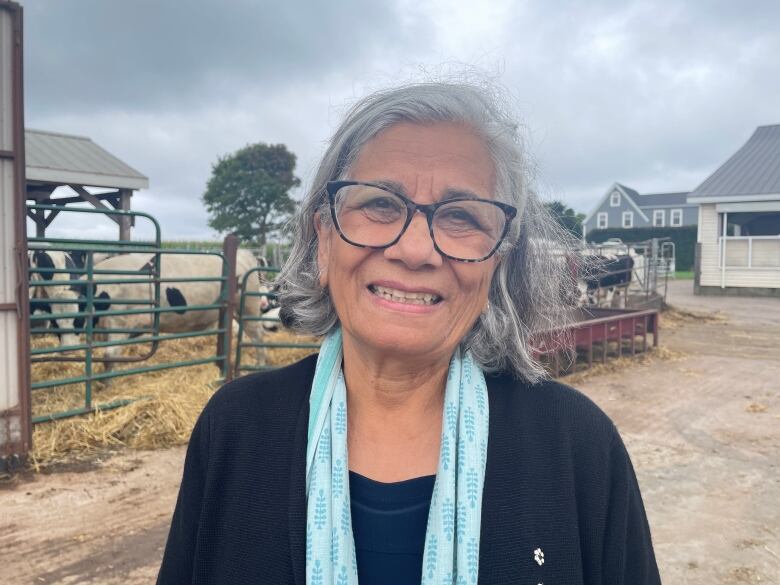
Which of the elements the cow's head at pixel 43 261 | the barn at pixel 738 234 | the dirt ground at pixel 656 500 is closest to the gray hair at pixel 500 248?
the dirt ground at pixel 656 500

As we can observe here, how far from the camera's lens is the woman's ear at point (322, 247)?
1.63 meters

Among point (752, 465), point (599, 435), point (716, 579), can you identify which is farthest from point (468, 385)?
point (752, 465)

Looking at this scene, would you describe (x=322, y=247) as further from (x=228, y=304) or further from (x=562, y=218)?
(x=228, y=304)

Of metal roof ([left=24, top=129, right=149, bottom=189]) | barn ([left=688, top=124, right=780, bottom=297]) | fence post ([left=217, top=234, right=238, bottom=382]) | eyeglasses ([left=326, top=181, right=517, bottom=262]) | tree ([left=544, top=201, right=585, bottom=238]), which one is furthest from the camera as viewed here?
barn ([left=688, top=124, right=780, bottom=297])

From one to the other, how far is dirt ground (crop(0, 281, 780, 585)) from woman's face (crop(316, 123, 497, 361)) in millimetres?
2388

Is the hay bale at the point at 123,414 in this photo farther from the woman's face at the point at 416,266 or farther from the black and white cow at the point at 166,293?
the woman's face at the point at 416,266

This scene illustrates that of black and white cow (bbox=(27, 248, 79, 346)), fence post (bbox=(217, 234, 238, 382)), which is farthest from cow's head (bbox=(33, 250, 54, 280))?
fence post (bbox=(217, 234, 238, 382))

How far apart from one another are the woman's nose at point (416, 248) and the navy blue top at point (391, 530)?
1.62ft

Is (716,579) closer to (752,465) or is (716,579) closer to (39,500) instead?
(752,465)

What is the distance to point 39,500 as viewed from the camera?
3.98m

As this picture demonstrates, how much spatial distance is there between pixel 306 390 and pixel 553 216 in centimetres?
83

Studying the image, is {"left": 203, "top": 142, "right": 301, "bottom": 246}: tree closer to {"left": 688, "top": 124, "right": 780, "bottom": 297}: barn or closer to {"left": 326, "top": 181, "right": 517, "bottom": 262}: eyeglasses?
{"left": 688, "top": 124, "right": 780, "bottom": 297}: barn

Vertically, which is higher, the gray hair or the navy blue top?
the gray hair

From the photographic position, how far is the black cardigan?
1.31 metres
